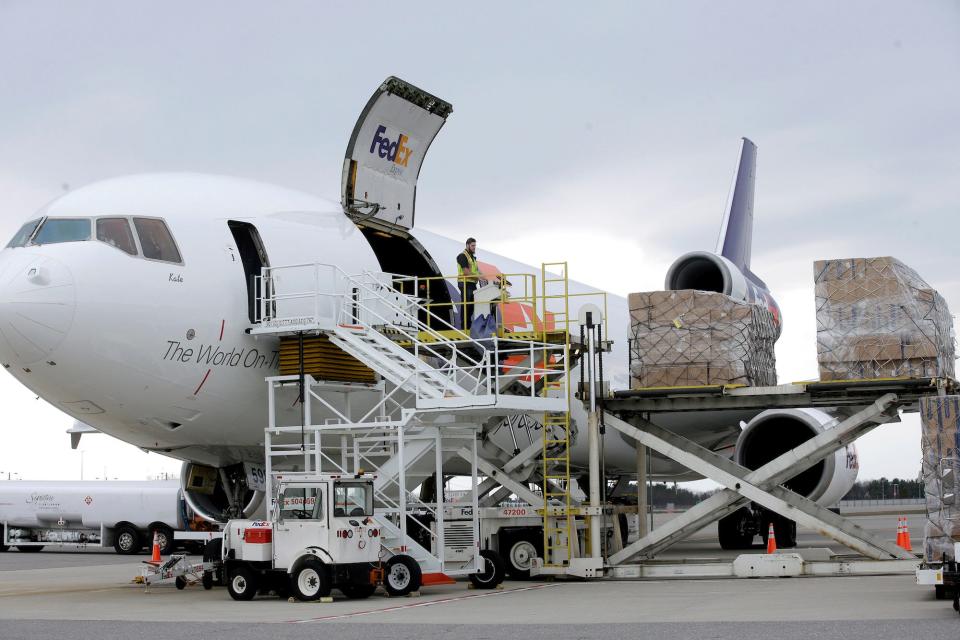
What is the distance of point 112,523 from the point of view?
34.6 m

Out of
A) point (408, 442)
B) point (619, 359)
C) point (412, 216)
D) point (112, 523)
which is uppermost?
point (412, 216)

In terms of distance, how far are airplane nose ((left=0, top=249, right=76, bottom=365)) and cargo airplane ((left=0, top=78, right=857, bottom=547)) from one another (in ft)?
0.05

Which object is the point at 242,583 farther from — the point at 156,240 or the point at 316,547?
the point at 156,240

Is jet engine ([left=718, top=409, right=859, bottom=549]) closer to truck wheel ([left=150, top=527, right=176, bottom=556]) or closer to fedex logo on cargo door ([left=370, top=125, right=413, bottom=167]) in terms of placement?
fedex logo on cargo door ([left=370, top=125, right=413, bottom=167])

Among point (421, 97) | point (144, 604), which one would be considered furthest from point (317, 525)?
point (421, 97)

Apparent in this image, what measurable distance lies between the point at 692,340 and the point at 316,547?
725cm

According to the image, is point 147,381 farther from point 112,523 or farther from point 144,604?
point 112,523

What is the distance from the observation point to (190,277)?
14.9 metres

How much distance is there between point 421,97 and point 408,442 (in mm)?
5074

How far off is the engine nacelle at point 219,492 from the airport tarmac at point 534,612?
1.14 m

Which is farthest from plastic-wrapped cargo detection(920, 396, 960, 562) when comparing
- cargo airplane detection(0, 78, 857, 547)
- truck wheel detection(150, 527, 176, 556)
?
truck wheel detection(150, 527, 176, 556)

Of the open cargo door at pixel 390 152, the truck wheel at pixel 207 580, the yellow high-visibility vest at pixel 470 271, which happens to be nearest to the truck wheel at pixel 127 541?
the truck wheel at pixel 207 580

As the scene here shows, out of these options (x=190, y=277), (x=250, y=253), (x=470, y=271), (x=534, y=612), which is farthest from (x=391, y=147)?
(x=534, y=612)

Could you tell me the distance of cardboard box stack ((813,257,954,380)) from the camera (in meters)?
17.1
